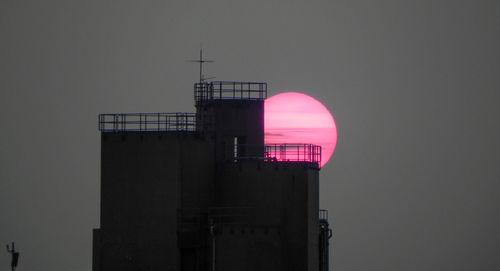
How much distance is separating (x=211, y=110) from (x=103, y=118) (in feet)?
28.3

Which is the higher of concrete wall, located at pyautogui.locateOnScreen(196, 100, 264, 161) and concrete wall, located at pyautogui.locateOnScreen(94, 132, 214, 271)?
concrete wall, located at pyautogui.locateOnScreen(196, 100, 264, 161)

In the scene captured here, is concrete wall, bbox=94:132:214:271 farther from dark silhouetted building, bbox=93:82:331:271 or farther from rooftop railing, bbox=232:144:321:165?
rooftop railing, bbox=232:144:321:165

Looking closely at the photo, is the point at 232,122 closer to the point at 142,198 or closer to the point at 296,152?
the point at 296,152

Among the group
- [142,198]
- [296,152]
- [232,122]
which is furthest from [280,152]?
[142,198]

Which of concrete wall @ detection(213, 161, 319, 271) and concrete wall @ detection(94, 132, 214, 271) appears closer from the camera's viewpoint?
concrete wall @ detection(94, 132, 214, 271)

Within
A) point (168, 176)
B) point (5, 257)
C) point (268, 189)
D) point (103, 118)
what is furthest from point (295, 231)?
point (5, 257)

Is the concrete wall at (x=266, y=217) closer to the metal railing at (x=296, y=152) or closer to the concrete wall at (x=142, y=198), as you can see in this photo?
the metal railing at (x=296, y=152)

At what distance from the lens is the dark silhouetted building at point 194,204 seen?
79.4 meters

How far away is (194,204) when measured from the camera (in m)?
81.3

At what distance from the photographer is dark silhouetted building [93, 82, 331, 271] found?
3125 inches

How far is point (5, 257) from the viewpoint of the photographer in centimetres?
15350

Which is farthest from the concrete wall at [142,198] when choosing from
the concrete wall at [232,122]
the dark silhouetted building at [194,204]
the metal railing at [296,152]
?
the metal railing at [296,152]

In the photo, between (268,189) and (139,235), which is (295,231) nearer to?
(268,189)

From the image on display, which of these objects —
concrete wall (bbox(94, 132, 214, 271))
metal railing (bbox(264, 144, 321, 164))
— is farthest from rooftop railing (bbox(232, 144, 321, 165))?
concrete wall (bbox(94, 132, 214, 271))
